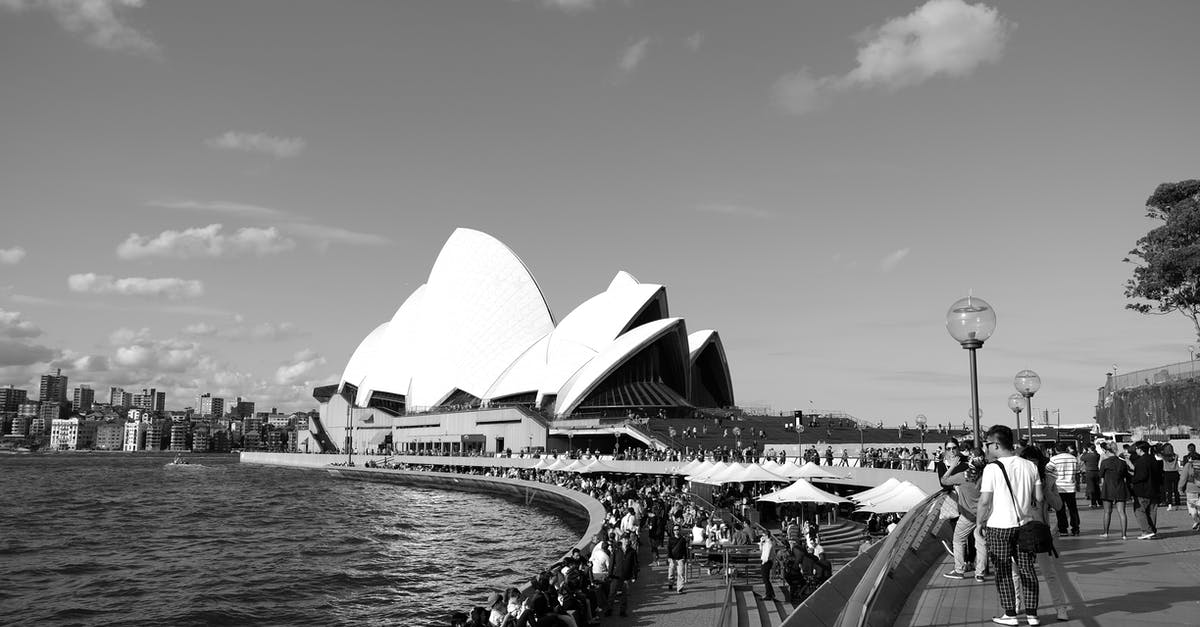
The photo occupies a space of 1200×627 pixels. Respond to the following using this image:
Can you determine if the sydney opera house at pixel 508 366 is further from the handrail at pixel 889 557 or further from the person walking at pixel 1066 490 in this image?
the handrail at pixel 889 557

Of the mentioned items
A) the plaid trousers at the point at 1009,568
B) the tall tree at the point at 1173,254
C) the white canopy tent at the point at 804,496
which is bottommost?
the white canopy tent at the point at 804,496

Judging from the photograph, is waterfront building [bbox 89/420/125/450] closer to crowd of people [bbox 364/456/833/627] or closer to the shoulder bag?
crowd of people [bbox 364/456/833/627]

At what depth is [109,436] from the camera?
194m

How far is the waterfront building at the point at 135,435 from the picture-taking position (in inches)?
7382

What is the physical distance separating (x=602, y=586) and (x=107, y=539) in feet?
76.0

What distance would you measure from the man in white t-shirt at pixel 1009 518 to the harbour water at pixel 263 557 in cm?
1178

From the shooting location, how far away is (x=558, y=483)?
39.7 metres

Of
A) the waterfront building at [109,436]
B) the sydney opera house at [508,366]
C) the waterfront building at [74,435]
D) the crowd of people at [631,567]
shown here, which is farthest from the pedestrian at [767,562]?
the waterfront building at [74,435]

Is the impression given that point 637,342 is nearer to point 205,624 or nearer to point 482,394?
point 482,394

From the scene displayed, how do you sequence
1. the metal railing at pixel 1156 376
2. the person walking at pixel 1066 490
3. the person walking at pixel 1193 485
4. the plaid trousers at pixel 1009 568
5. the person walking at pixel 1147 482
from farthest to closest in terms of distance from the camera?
1. the metal railing at pixel 1156 376
2. the person walking at pixel 1066 490
3. the person walking at pixel 1193 485
4. the person walking at pixel 1147 482
5. the plaid trousers at pixel 1009 568

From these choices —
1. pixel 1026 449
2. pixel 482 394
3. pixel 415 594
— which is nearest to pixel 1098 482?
pixel 1026 449

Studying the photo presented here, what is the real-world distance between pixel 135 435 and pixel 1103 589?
699 ft

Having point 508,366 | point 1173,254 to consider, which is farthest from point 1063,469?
point 508,366

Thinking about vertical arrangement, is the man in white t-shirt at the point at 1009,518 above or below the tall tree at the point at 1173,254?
below
